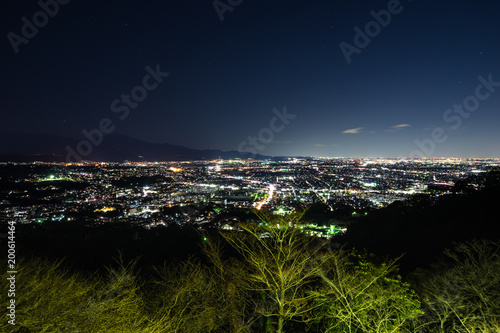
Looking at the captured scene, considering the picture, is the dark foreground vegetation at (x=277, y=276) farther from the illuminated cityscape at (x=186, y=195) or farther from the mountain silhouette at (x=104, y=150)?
the mountain silhouette at (x=104, y=150)

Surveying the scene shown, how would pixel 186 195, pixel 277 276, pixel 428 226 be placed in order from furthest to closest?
1. pixel 186 195
2. pixel 428 226
3. pixel 277 276

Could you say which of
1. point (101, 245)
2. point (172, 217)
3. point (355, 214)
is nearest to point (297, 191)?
point (355, 214)

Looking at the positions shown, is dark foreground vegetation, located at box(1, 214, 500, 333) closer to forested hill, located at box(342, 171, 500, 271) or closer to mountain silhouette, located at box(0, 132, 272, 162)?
forested hill, located at box(342, 171, 500, 271)

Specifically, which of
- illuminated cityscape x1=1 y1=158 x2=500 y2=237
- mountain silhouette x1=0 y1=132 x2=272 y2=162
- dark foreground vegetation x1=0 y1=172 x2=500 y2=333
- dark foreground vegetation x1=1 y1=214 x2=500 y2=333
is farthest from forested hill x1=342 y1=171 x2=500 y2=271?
mountain silhouette x1=0 y1=132 x2=272 y2=162

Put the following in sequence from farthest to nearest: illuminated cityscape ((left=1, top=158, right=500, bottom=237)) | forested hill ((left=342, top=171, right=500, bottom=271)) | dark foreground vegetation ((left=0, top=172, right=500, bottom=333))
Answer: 1. illuminated cityscape ((left=1, top=158, right=500, bottom=237))
2. forested hill ((left=342, top=171, right=500, bottom=271))
3. dark foreground vegetation ((left=0, top=172, right=500, bottom=333))

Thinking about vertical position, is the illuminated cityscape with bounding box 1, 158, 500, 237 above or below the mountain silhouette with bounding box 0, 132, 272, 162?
below

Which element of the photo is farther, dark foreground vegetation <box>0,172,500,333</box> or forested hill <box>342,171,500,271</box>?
forested hill <box>342,171,500,271</box>

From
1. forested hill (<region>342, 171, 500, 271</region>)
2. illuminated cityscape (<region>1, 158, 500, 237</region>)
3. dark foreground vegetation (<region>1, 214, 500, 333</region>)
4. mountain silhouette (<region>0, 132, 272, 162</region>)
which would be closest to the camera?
dark foreground vegetation (<region>1, 214, 500, 333</region>)

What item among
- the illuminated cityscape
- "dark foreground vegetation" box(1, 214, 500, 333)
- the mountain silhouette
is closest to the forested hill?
the illuminated cityscape

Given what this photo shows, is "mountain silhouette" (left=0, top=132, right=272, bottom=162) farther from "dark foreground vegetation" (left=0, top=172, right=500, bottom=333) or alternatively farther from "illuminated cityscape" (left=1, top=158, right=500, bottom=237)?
"dark foreground vegetation" (left=0, top=172, right=500, bottom=333)

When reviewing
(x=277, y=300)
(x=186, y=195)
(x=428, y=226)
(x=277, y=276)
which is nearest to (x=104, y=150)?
(x=186, y=195)

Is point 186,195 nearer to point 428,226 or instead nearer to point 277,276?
point 428,226
